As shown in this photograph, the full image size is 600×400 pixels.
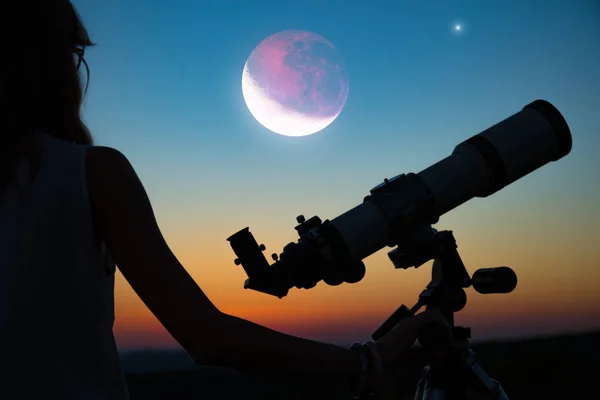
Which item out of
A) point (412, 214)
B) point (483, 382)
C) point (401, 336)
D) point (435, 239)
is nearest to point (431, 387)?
point (483, 382)

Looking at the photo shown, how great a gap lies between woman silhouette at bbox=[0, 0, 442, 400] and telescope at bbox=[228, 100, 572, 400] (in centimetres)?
211

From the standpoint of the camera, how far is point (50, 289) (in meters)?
1.13

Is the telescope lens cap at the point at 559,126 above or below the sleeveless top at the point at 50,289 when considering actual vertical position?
above

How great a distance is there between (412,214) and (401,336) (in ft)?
7.49

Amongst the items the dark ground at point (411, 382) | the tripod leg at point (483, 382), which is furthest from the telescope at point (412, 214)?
the dark ground at point (411, 382)

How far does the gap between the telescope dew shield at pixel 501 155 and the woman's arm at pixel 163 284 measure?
Result: 3.36 meters

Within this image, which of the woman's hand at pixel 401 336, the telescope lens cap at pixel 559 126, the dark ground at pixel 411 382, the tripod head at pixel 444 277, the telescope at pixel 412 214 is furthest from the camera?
the dark ground at pixel 411 382

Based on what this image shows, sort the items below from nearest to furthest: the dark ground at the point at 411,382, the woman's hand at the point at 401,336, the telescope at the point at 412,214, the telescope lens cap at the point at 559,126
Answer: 1. the woman's hand at the point at 401,336
2. the telescope at the point at 412,214
3. the telescope lens cap at the point at 559,126
4. the dark ground at the point at 411,382

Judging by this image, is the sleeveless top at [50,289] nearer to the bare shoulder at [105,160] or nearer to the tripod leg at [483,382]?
the bare shoulder at [105,160]

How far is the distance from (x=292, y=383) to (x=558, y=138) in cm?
1327

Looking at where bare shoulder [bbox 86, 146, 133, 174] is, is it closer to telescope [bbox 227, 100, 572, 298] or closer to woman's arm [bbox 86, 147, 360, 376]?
woman's arm [bbox 86, 147, 360, 376]

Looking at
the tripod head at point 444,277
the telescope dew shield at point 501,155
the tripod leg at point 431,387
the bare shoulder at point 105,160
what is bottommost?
the bare shoulder at point 105,160

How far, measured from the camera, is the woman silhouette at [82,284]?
1.12m

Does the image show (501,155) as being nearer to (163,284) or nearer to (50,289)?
(163,284)
